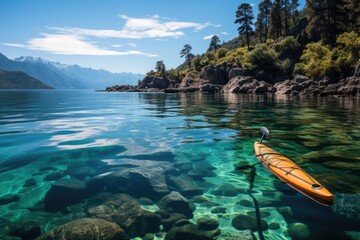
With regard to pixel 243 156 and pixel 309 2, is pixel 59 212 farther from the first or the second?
pixel 309 2

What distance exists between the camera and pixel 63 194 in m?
7.34

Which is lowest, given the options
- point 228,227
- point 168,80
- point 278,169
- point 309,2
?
point 228,227

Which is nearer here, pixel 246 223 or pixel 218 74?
pixel 246 223

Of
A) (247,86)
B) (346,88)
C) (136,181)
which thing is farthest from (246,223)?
(247,86)

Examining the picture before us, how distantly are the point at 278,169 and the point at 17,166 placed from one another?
9375 millimetres

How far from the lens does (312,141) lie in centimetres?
1254

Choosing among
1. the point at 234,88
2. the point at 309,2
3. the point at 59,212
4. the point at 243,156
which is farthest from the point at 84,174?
the point at 309,2

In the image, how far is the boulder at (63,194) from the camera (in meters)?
6.84

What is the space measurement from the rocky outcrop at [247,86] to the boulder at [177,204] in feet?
195

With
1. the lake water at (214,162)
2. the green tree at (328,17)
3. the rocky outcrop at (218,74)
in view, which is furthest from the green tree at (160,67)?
the lake water at (214,162)

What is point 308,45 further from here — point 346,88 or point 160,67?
point 160,67

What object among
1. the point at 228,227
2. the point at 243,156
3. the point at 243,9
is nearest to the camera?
the point at 228,227

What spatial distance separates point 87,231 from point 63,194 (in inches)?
100

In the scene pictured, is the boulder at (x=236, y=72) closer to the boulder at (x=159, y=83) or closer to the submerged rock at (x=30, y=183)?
the boulder at (x=159, y=83)
